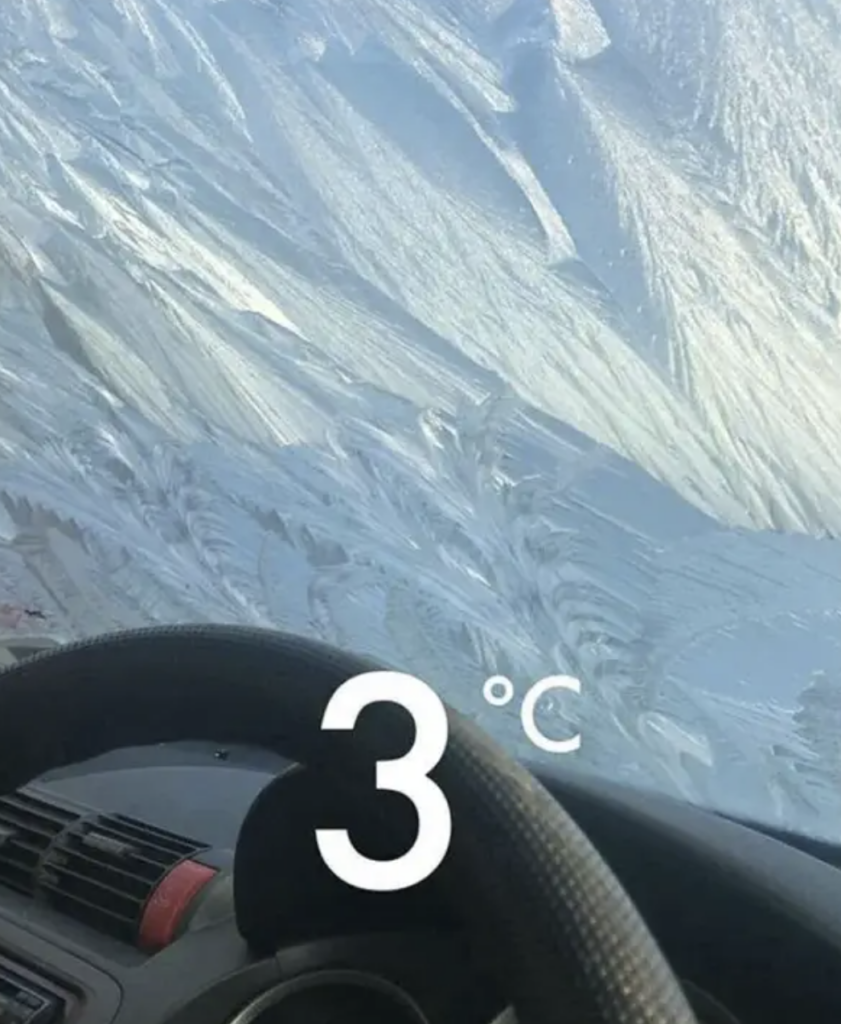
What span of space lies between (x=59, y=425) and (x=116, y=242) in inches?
17.1

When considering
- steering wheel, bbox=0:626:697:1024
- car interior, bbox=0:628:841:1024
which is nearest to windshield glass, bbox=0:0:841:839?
car interior, bbox=0:628:841:1024

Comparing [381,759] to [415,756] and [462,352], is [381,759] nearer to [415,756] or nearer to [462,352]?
[415,756]

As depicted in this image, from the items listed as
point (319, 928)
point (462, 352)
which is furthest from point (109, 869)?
point (462, 352)

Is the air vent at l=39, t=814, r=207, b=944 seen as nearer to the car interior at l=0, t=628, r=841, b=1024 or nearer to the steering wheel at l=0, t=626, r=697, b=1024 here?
the car interior at l=0, t=628, r=841, b=1024

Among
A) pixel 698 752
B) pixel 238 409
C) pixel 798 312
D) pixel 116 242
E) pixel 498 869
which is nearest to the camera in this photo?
pixel 498 869

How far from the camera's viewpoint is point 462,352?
2986 mm

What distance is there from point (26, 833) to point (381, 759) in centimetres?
67

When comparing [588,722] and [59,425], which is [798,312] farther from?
[59,425]

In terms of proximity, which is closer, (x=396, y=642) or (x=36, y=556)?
(x=396, y=642)

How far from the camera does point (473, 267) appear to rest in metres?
3.10

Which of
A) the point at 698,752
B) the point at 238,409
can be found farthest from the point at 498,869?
the point at 238,409

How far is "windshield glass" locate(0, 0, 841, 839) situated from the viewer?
252cm

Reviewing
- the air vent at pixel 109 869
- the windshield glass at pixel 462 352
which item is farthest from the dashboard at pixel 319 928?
the windshield glass at pixel 462 352

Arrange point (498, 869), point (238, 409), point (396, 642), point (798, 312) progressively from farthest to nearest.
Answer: point (238, 409)
point (798, 312)
point (396, 642)
point (498, 869)
